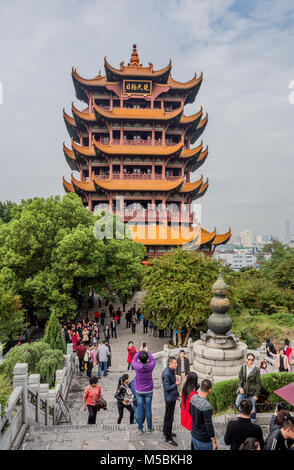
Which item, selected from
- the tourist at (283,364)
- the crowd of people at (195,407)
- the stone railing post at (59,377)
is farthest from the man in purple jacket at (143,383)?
the tourist at (283,364)

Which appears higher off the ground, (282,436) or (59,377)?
(282,436)

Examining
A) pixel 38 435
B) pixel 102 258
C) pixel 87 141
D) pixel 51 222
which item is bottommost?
pixel 38 435

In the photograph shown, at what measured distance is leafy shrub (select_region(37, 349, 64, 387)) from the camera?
9797mm

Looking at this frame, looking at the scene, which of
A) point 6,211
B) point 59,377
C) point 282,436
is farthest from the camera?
point 6,211

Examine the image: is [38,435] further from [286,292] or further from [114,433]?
[286,292]

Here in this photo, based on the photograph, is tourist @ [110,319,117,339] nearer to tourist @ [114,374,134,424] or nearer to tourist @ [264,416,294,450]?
tourist @ [114,374,134,424]

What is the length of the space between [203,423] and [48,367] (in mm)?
6912

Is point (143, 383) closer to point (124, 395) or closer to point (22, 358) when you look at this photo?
point (124, 395)

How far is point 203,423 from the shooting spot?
4.29 m

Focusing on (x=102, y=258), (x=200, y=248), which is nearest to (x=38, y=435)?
(x=102, y=258)

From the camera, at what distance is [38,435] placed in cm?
591

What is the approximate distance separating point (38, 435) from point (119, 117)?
31.9 m

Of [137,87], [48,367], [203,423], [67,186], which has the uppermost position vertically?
[137,87]

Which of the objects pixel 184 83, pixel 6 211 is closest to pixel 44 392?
pixel 6 211
